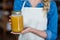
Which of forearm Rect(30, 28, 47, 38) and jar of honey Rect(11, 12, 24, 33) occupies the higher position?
jar of honey Rect(11, 12, 24, 33)

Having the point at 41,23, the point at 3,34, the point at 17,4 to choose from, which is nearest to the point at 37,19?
the point at 41,23

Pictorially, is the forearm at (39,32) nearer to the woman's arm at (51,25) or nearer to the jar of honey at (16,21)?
the woman's arm at (51,25)

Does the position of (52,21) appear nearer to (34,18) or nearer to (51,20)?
(51,20)

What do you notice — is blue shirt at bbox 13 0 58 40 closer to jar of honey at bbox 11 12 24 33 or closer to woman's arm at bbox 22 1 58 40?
woman's arm at bbox 22 1 58 40

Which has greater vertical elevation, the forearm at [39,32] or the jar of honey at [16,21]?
the jar of honey at [16,21]

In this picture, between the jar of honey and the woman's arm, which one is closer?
the jar of honey

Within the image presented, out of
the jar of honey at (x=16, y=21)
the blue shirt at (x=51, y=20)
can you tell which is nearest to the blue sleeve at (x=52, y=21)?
the blue shirt at (x=51, y=20)

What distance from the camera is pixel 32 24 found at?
51.6 inches

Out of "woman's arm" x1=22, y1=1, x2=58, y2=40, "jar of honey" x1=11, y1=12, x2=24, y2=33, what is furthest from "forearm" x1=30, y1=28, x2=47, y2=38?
"jar of honey" x1=11, y1=12, x2=24, y2=33

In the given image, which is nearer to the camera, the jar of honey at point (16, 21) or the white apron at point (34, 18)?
the jar of honey at point (16, 21)

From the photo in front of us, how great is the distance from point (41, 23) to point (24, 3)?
171mm

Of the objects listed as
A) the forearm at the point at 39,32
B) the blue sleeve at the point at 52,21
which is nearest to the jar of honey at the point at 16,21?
the forearm at the point at 39,32

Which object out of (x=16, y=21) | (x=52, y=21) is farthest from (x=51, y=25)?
(x=16, y=21)

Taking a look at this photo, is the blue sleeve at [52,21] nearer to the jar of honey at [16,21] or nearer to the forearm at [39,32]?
the forearm at [39,32]
